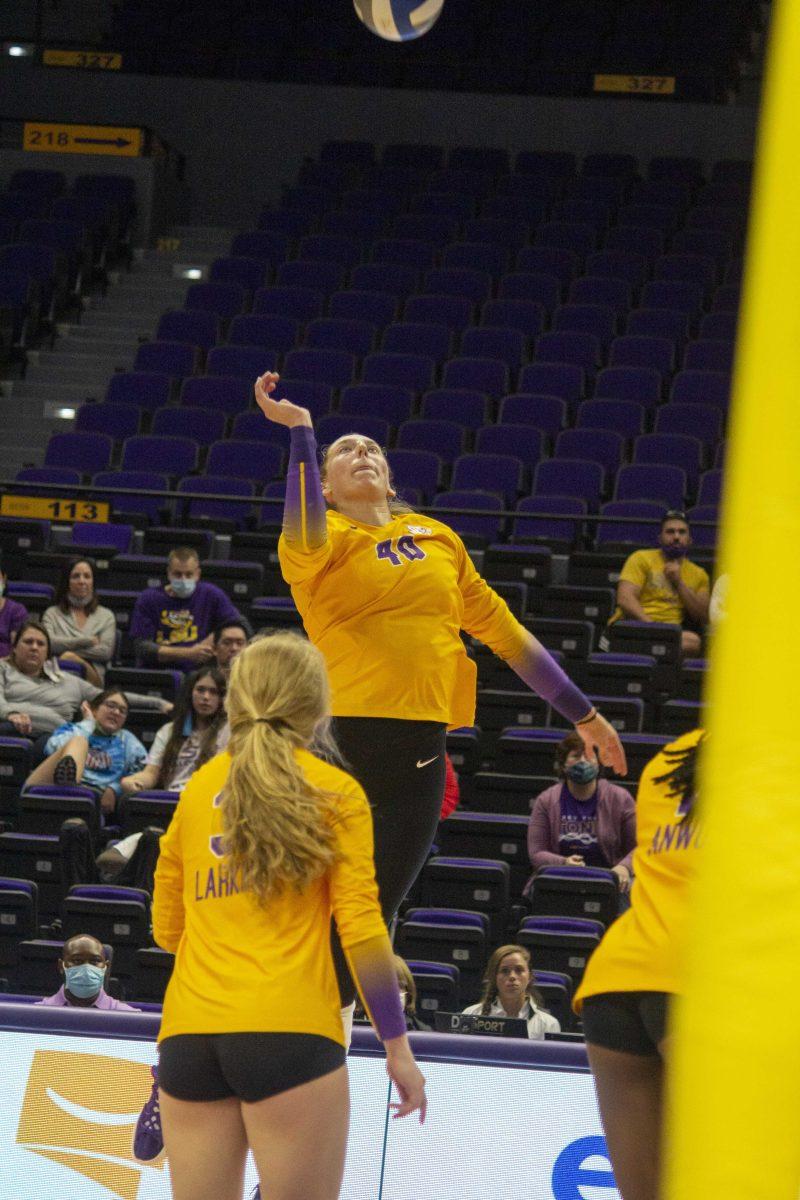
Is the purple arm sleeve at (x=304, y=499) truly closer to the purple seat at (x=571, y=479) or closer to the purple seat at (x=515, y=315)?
the purple seat at (x=571, y=479)

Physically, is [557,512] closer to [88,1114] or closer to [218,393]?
[218,393]

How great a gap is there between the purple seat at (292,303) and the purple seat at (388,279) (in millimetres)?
454

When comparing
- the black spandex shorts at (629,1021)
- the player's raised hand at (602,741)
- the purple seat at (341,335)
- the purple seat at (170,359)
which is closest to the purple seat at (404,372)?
the purple seat at (341,335)

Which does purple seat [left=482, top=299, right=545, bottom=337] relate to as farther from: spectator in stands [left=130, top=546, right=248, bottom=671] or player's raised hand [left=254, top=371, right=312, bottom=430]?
player's raised hand [left=254, top=371, right=312, bottom=430]

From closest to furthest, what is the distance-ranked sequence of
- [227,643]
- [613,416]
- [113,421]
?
1. [227,643]
2. [613,416]
3. [113,421]

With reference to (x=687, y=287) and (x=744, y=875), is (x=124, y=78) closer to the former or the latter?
(x=687, y=287)

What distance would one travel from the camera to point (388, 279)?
14.8 meters

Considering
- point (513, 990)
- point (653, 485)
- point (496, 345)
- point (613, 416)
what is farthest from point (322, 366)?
point (513, 990)

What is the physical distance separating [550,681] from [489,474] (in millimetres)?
8247

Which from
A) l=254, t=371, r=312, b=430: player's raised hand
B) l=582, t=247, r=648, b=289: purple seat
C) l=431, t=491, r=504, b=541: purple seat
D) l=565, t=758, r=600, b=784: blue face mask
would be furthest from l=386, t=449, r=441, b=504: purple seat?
l=254, t=371, r=312, b=430: player's raised hand

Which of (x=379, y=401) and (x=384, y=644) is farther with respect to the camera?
(x=379, y=401)

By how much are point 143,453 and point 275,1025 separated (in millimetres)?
10264

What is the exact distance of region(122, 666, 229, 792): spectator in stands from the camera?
26.8 feet

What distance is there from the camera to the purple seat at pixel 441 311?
14.2 meters
